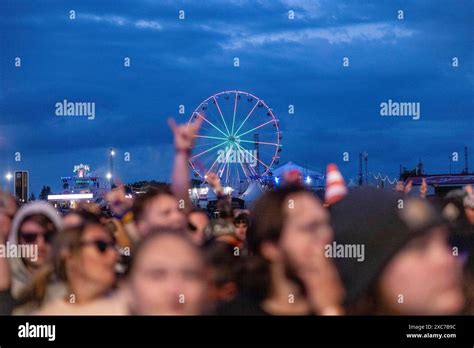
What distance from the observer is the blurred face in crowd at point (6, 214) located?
6.50 m

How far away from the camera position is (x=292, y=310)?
228 inches

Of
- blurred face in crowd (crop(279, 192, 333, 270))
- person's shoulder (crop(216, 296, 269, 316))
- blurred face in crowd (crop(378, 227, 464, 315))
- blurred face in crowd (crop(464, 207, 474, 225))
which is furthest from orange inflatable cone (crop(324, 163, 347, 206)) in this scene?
blurred face in crowd (crop(464, 207, 474, 225))

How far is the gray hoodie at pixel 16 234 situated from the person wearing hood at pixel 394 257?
2033 millimetres

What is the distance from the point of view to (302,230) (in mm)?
5699

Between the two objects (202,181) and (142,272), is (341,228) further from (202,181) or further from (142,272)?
(202,181)

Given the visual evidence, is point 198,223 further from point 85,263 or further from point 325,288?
point 325,288

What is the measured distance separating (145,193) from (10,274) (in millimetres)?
1166

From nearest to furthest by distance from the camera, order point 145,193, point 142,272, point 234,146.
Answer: point 142,272
point 145,193
point 234,146

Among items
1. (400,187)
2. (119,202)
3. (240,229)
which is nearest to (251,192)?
(240,229)

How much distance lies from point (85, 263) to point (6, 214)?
1.19 metres

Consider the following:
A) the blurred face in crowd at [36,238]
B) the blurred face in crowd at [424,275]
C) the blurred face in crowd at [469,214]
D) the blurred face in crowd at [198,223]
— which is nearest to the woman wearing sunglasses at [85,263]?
the blurred face in crowd at [36,238]
